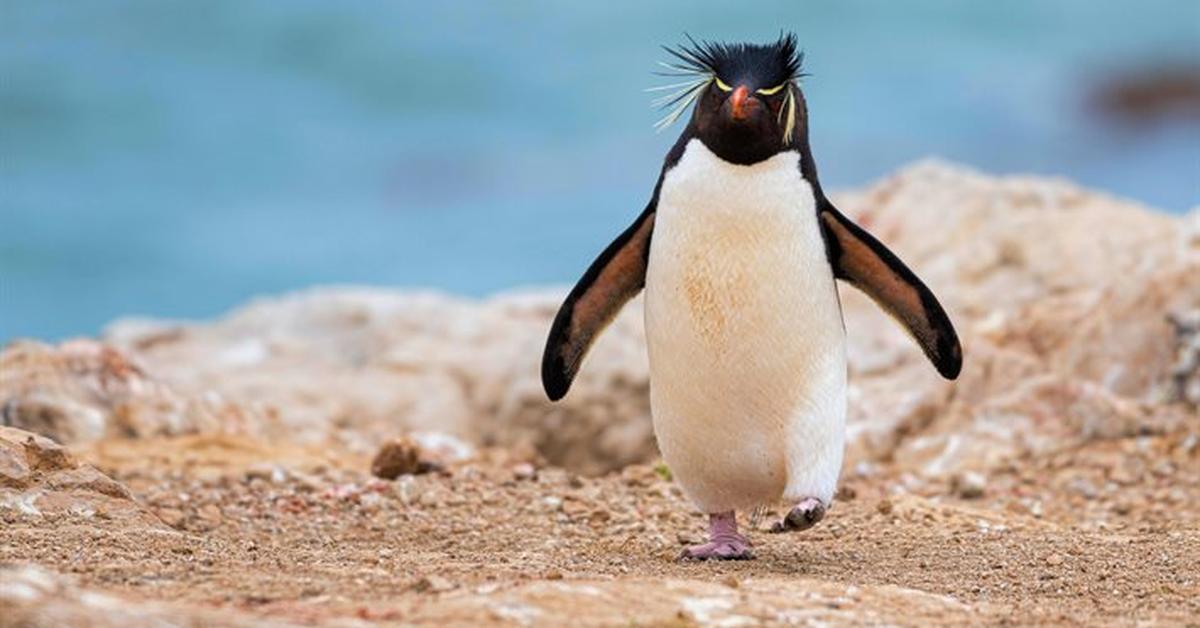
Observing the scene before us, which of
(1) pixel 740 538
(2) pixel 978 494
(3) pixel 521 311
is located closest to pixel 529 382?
(3) pixel 521 311

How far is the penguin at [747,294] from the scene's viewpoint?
6008mm

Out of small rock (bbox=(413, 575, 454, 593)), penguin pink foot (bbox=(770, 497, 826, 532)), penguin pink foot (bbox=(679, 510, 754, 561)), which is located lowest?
small rock (bbox=(413, 575, 454, 593))

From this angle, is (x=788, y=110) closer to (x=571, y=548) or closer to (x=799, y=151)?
(x=799, y=151)

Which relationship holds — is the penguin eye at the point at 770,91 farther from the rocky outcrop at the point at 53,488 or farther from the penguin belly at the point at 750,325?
the rocky outcrop at the point at 53,488

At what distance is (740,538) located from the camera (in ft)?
20.9

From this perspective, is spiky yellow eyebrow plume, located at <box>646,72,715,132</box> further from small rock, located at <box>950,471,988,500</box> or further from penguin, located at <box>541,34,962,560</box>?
small rock, located at <box>950,471,988,500</box>

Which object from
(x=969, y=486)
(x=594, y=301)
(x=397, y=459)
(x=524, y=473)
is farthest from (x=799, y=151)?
(x=969, y=486)

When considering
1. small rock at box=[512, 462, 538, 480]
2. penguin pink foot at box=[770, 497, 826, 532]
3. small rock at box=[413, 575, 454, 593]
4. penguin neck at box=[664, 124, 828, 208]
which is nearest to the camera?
small rock at box=[413, 575, 454, 593]

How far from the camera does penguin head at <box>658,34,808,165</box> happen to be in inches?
234

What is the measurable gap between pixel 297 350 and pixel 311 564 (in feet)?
26.1

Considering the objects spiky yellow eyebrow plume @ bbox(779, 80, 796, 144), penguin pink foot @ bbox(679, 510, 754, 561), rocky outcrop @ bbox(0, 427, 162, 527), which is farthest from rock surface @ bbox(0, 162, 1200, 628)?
spiky yellow eyebrow plume @ bbox(779, 80, 796, 144)

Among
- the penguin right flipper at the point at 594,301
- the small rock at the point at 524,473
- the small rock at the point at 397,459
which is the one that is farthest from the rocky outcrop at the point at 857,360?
the penguin right flipper at the point at 594,301

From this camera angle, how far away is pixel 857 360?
11414mm

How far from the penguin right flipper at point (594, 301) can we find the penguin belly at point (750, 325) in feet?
0.84
